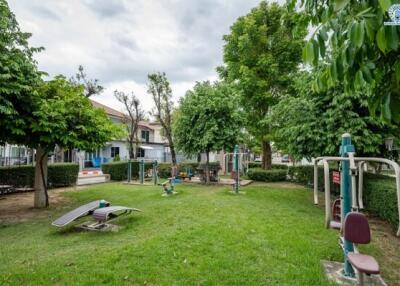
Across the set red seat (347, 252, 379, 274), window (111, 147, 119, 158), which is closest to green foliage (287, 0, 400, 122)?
red seat (347, 252, 379, 274)

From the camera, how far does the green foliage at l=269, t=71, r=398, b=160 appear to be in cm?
781

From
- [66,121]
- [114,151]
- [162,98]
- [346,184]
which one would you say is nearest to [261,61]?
[162,98]

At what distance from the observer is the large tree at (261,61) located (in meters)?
15.3

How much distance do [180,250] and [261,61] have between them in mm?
13291

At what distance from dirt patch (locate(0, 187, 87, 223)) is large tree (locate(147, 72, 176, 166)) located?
441 inches

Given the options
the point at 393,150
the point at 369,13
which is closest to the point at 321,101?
the point at 393,150

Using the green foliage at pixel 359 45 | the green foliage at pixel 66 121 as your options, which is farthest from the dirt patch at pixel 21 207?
the green foliage at pixel 359 45

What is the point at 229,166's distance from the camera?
21656 millimetres

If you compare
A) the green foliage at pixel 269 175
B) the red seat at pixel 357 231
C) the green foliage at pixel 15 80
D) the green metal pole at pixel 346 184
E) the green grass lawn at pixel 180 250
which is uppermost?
the green foliage at pixel 15 80

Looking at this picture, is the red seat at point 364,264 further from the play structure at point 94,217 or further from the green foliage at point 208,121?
the green foliage at point 208,121

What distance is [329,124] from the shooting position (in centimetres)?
→ 808

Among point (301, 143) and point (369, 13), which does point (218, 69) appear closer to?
point (301, 143)

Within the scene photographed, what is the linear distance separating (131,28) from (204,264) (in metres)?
10.2

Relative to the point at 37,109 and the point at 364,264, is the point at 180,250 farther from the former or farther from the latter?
the point at 37,109
